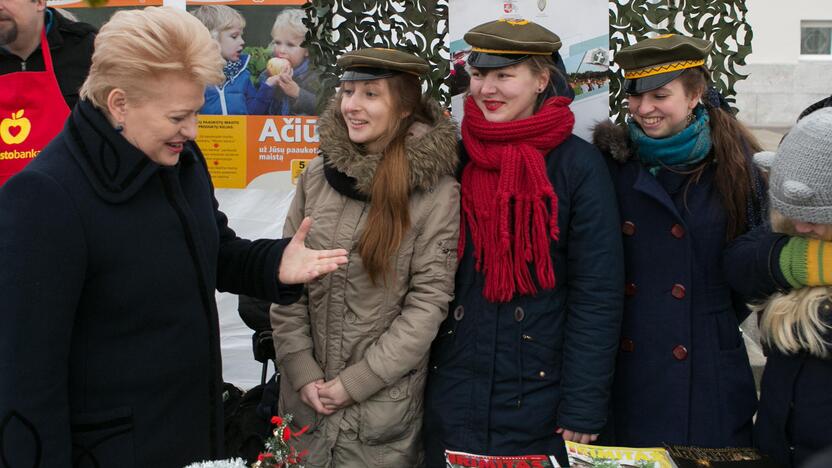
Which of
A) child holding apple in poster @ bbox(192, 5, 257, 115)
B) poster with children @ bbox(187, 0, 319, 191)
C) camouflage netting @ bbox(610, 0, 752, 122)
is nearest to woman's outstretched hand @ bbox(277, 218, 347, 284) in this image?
camouflage netting @ bbox(610, 0, 752, 122)

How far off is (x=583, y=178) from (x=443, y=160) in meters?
0.45

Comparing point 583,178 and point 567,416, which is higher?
point 583,178

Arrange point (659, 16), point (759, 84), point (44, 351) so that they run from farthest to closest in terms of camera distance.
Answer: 1. point (759, 84)
2. point (659, 16)
3. point (44, 351)

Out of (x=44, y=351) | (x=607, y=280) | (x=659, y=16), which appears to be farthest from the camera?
(x=659, y=16)

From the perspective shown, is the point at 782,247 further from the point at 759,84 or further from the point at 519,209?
the point at 759,84

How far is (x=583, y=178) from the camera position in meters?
2.61

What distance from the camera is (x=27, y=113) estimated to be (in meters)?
2.92

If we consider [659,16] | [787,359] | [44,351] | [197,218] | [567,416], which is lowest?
[567,416]

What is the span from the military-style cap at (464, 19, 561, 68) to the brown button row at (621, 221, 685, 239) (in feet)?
2.04

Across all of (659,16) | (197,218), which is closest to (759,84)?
(659,16)

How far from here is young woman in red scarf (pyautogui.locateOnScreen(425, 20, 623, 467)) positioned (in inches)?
101

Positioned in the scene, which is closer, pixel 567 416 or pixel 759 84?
pixel 567 416

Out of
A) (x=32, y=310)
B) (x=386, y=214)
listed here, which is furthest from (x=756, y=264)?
(x=32, y=310)

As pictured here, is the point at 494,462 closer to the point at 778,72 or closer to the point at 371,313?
the point at 371,313
